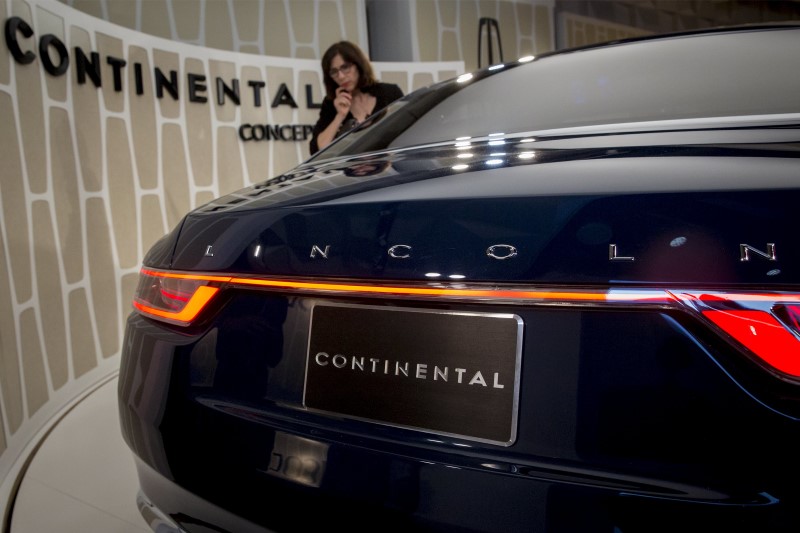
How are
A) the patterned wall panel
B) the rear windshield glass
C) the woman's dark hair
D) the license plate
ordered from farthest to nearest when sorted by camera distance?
the woman's dark hair, the patterned wall panel, the rear windshield glass, the license plate

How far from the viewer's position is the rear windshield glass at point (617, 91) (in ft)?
4.33

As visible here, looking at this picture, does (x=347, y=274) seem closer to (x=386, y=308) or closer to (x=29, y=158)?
(x=386, y=308)

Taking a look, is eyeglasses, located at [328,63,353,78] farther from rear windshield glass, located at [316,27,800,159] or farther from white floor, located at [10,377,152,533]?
white floor, located at [10,377,152,533]

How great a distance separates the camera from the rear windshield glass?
4.33 feet

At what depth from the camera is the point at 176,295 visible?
3.66 feet

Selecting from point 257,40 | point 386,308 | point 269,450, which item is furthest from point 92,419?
point 257,40

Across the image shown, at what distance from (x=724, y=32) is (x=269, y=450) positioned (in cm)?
142

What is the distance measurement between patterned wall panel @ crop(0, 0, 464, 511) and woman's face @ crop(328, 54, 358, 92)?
3.06 feet

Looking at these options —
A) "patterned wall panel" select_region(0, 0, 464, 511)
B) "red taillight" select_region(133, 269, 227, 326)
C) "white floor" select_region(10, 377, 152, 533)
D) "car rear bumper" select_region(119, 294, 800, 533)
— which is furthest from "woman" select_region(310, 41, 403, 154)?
"car rear bumper" select_region(119, 294, 800, 533)

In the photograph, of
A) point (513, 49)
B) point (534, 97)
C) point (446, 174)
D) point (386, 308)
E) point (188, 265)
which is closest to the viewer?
point (386, 308)

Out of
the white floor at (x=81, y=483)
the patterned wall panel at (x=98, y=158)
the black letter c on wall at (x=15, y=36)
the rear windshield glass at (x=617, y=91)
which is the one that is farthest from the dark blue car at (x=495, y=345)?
the black letter c on wall at (x=15, y=36)

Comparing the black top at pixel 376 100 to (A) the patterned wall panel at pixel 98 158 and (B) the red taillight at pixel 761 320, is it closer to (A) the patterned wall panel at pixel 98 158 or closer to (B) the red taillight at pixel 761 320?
(A) the patterned wall panel at pixel 98 158

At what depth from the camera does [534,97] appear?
1.59m

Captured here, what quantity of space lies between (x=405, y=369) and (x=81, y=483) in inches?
74.4
